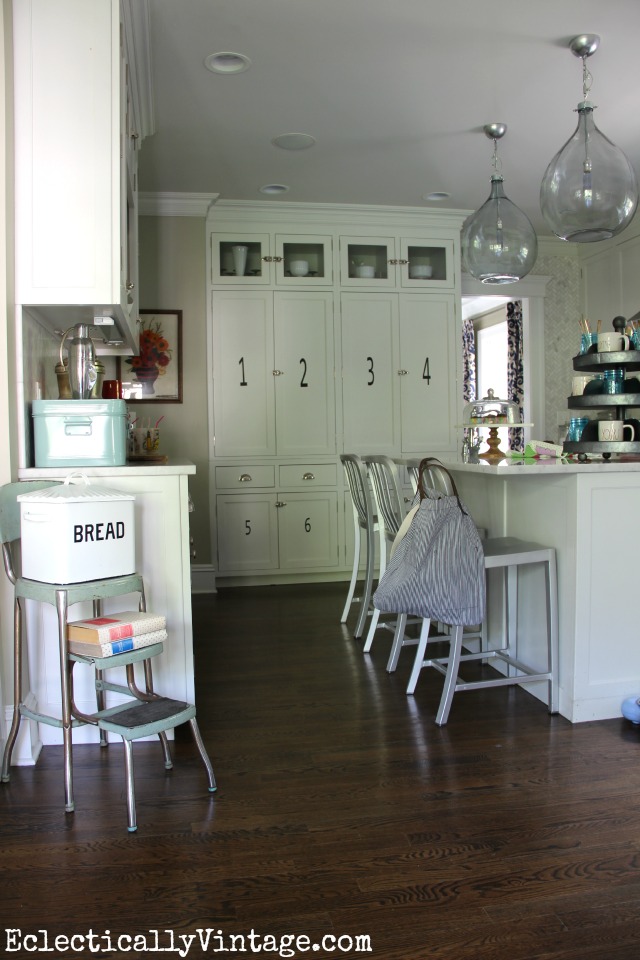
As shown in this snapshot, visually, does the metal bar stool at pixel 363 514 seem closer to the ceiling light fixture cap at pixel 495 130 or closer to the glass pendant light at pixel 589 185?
the glass pendant light at pixel 589 185

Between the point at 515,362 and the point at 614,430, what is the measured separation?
394cm

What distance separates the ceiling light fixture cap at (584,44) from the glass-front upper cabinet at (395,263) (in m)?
2.31

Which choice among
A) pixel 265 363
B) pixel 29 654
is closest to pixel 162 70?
pixel 265 363

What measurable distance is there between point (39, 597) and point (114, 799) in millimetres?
603

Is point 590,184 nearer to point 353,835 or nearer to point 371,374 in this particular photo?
point 353,835

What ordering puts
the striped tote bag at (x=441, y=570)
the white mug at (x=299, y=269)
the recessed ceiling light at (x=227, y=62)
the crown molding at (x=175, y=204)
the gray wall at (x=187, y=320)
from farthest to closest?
the white mug at (x=299, y=269) → the gray wall at (x=187, y=320) → the crown molding at (x=175, y=204) → the recessed ceiling light at (x=227, y=62) → the striped tote bag at (x=441, y=570)

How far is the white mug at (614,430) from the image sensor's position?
294 cm

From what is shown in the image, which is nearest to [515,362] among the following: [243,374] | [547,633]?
[243,374]

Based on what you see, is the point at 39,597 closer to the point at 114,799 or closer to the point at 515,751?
the point at 114,799

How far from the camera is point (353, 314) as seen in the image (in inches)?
215

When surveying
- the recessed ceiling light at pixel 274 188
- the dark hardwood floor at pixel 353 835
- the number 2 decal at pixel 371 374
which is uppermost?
the recessed ceiling light at pixel 274 188

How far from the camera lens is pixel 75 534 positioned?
212cm

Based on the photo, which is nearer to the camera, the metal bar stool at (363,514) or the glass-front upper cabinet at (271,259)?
the metal bar stool at (363,514)

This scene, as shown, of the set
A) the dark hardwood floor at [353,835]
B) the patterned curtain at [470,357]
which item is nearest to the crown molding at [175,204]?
the dark hardwood floor at [353,835]
